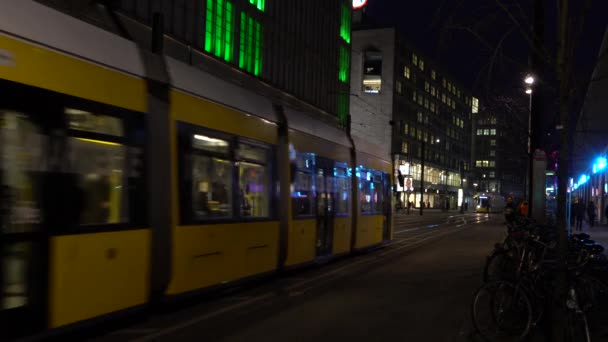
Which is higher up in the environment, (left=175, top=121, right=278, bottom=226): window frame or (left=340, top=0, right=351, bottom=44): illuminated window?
(left=340, top=0, right=351, bottom=44): illuminated window

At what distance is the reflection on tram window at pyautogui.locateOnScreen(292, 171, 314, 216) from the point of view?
12.6 meters

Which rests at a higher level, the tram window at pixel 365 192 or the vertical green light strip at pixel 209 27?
the vertical green light strip at pixel 209 27

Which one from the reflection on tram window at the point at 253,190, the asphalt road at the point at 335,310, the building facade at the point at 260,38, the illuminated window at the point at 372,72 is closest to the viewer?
the asphalt road at the point at 335,310

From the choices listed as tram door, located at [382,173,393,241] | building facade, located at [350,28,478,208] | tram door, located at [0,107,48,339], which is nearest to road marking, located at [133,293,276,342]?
tram door, located at [0,107,48,339]

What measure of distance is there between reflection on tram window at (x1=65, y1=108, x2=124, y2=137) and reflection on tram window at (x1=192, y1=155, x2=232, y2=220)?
1.70 m

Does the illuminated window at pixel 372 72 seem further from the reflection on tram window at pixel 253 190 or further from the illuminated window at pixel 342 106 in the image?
the reflection on tram window at pixel 253 190

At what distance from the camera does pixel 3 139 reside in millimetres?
5797

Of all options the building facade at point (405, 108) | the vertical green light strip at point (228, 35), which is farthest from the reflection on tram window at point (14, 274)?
the building facade at point (405, 108)

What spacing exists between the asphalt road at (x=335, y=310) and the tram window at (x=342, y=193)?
144 cm

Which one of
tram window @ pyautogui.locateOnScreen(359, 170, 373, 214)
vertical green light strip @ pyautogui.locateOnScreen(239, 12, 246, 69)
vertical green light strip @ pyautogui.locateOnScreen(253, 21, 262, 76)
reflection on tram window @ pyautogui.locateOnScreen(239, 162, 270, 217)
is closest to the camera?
reflection on tram window @ pyautogui.locateOnScreen(239, 162, 270, 217)

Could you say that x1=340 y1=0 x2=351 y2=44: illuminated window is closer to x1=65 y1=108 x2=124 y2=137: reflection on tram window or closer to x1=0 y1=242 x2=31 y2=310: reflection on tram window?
x1=65 y1=108 x2=124 y2=137: reflection on tram window

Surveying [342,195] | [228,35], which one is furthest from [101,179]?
[228,35]

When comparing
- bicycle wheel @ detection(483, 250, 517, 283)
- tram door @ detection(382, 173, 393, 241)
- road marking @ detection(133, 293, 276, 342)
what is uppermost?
tram door @ detection(382, 173, 393, 241)

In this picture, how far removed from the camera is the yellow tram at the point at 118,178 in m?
5.96
